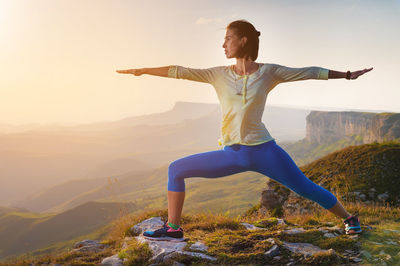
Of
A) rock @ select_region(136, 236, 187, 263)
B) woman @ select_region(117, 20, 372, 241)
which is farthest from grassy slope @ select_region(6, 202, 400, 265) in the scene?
woman @ select_region(117, 20, 372, 241)

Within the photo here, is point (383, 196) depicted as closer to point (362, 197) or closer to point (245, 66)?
point (362, 197)

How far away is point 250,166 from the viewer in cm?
437

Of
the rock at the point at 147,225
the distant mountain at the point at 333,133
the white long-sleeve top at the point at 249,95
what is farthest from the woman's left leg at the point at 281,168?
the distant mountain at the point at 333,133

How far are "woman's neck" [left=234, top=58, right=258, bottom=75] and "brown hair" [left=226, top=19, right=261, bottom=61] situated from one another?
0.24 feet

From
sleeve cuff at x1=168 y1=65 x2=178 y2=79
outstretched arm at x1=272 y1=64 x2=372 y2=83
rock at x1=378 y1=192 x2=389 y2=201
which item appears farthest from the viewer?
rock at x1=378 y1=192 x2=389 y2=201

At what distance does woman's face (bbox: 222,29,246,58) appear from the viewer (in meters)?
4.41

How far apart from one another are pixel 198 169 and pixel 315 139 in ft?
689

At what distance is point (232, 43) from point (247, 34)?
10.0 inches

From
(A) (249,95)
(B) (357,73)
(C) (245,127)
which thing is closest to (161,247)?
(C) (245,127)

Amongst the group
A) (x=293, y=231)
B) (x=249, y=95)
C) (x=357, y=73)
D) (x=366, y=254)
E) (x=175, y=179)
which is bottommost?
(x=293, y=231)

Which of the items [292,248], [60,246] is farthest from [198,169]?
[60,246]

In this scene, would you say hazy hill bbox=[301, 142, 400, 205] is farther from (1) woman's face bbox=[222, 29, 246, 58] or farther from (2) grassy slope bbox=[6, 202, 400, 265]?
(1) woman's face bbox=[222, 29, 246, 58]

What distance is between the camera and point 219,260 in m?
3.95

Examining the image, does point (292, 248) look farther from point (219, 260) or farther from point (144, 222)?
point (144, 222)
